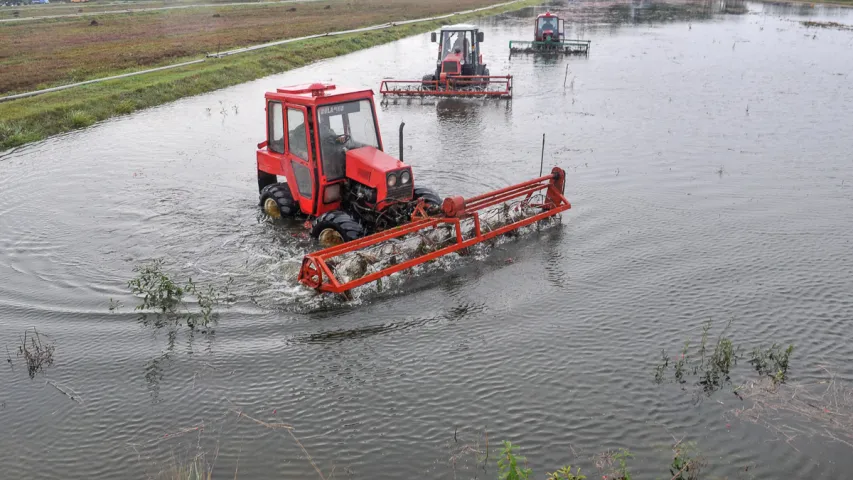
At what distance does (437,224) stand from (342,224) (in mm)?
1388

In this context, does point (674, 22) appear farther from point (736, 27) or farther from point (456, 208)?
point (456, 208)

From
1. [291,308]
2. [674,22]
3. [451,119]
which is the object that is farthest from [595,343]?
[674,22]

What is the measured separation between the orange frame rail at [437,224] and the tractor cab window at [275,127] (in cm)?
284

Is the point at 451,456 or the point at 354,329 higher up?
the point at 354,329

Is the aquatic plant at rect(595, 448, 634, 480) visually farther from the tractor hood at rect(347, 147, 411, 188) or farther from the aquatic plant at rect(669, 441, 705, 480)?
the tractor hood at rect(347, 147, 411, 188)

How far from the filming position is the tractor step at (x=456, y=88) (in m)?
21.5

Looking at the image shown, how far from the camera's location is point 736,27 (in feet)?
144

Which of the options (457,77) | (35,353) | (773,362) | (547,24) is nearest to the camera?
(773,362)

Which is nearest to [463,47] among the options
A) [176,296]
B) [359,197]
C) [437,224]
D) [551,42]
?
[551,42]

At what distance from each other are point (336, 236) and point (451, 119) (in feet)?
→ 33.9

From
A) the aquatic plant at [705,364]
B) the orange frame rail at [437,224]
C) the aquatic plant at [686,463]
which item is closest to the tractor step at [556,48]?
the orange frame rail at [437,224]

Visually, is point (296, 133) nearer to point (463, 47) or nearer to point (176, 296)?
point (176, 296)

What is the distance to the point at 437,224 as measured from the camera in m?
9.37

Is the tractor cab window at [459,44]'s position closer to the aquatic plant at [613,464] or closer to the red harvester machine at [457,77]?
the red harvester machine at [457,77]
